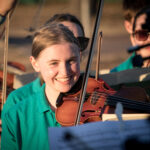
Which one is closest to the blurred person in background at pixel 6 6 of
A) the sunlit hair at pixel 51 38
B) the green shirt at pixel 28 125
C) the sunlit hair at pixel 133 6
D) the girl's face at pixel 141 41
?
the sunlit hair at pixel 51 38

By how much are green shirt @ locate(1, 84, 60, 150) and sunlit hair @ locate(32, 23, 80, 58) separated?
23 centimetres

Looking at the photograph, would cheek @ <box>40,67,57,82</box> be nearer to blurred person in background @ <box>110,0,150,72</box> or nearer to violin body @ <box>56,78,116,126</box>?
violin body @ <box>56,78,116,126</box>

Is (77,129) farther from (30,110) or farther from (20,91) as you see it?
(20,91)

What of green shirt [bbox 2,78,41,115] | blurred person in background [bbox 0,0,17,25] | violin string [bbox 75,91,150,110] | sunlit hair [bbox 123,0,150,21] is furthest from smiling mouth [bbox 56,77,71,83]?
sunlit hair [bbox 123,0,150,21]

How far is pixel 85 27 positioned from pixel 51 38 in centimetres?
475

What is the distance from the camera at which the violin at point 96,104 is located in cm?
141

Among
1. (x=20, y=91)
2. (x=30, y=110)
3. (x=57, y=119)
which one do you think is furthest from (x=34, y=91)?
(x=57, y=119)

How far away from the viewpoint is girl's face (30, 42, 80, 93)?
149 cm

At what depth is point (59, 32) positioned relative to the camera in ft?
5.08

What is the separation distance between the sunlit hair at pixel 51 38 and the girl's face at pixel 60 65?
19mm

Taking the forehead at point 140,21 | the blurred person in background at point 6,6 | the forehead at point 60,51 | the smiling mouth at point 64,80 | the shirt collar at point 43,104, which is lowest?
the shirt collar at point 43,104

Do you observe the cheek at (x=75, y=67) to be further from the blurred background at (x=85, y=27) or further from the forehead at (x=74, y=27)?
the blurred background at (x=85, y=27)

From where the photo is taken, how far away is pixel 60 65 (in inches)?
58.8

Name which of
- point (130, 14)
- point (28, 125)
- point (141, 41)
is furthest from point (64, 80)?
point (130, 14)
